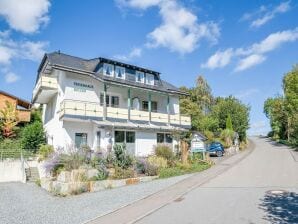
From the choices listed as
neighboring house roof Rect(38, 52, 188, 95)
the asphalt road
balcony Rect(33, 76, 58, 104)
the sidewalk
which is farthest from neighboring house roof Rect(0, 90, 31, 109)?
the asphalt road

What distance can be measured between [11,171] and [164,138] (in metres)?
14.8

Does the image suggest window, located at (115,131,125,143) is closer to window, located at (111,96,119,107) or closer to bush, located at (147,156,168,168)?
window, located at (111,96,119,107)

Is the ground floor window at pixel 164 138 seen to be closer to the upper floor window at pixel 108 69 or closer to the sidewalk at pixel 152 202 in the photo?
the upper floor window at pixel 108 69

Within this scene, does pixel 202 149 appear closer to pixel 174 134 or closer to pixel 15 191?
pixel 174 134

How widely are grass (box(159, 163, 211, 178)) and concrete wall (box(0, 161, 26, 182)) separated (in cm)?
1090

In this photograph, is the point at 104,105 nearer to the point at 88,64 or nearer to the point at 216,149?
the point at 88,64

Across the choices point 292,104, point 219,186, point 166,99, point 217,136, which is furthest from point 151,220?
point 292,104

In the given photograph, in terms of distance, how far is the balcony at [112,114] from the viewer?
26.2 metres

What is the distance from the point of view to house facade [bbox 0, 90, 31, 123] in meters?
34.8

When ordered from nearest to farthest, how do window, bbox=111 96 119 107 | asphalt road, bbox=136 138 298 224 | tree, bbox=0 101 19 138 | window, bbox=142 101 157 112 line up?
asphalt road, bbox=136 138 298 224 → tree, bbox=0 101 19 138 → window, bbox=111 96 119 107 → window, bbox=142 101 157 112

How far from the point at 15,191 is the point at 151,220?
11782mm

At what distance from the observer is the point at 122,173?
20.0 meters

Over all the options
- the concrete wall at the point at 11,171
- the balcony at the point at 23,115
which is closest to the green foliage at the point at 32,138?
the concrete wall at the point at 11,171

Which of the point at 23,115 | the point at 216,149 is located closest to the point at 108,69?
the point at 23,115
